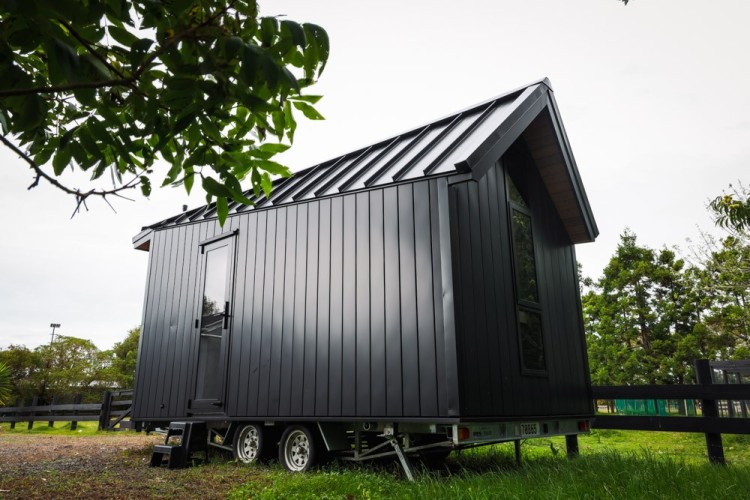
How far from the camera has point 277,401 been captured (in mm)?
6848

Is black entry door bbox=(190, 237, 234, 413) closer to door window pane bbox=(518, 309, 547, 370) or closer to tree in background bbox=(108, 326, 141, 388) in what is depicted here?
door window pane bbox=(518, 309, 547, 370)

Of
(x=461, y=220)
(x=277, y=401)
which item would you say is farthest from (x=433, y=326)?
(x=277, y=401)

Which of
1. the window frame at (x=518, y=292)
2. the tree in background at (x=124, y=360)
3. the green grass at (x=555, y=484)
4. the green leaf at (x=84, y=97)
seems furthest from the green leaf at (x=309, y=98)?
the tree in background at (x=124, y=360)

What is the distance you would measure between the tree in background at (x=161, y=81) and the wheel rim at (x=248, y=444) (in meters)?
5.71

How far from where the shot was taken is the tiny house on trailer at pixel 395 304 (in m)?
5.73

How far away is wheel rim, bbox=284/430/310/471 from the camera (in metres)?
6.54

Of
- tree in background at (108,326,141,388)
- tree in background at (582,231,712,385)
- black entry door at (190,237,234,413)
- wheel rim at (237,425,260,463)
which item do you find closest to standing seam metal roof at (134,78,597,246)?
black entry door at (190,237,234,413)

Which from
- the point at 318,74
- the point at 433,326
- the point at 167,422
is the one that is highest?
the point at 318,74

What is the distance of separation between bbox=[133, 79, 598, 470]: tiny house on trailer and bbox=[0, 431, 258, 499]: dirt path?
2.77ft

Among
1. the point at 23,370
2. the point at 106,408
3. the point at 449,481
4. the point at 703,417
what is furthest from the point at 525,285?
the point at 23,370

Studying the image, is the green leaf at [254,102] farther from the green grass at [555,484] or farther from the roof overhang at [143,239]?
the roof overhang at [143,239]

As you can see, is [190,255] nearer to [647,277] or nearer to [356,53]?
[356,53]

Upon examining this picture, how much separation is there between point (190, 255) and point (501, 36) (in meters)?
7.92

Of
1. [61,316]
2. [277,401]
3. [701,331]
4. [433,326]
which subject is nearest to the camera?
[433,326]
